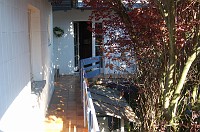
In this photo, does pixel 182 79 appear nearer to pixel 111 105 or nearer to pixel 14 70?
pixel 111 105

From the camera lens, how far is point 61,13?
493 inches

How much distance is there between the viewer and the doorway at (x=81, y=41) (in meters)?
12.9

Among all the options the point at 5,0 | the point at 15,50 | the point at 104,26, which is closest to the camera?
the point at 5,0

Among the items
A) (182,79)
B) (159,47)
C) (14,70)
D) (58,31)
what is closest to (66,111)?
(159,47)

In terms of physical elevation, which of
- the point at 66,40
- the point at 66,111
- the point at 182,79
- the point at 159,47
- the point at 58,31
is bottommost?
the point at 66,111

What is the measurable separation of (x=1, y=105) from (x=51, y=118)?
144 inches

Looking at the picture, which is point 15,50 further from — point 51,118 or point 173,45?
point 51,118

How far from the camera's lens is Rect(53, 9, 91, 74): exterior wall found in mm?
12492

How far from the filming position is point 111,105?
19.1 ft

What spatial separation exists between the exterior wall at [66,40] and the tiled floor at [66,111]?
245cm

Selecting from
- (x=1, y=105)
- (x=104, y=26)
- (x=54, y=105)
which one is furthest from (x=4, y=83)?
(x=54, y=105)

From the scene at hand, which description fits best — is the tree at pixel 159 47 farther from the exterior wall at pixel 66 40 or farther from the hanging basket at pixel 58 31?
the exterior wall at pixel 66 40

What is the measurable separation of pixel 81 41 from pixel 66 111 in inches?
262

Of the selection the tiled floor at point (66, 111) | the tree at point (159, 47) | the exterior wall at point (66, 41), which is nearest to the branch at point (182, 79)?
the tree at point (159, 47)
